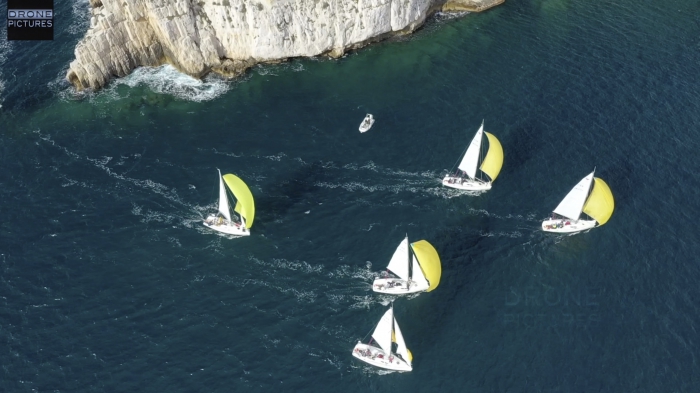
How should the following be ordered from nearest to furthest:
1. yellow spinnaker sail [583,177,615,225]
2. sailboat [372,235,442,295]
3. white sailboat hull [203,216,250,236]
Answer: sailboat [372,235,442,295], white sailboat hull [203,216,250,236], yellow spinnaker sail [583,177,615,225]

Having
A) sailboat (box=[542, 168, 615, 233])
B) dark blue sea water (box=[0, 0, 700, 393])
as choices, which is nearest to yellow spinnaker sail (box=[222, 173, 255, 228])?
dark blue sea water (box=[0, 0, 700, 393])

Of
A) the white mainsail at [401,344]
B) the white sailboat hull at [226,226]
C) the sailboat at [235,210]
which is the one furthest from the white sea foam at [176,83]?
the white mainsail at [401,344]

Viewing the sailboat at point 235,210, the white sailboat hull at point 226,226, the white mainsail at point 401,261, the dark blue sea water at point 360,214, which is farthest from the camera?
the white sailboat hull at point 226,226

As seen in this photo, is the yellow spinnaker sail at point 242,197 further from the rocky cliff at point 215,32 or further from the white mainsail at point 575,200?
the white mainsail at point 575,200

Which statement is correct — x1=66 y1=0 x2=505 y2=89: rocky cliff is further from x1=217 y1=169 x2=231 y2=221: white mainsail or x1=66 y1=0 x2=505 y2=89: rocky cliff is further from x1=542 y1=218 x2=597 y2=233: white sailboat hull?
x1=542 y1=218 x2=597 y2=233: white sailboat hull

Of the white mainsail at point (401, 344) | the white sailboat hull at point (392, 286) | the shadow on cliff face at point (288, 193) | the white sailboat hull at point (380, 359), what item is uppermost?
the shadow on cliff face at point (288, 193)

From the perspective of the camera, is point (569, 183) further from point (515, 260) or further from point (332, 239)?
point (332, 239)
